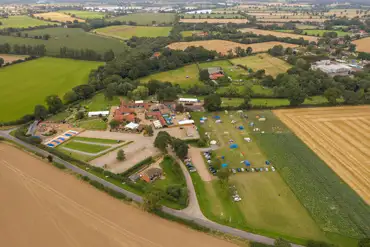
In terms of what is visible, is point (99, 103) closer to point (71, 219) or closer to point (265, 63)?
point (71, 219)

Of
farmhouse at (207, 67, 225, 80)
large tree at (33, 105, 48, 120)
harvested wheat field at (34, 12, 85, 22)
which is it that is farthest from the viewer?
harvested wheat field at (34, 12, 85, 22)

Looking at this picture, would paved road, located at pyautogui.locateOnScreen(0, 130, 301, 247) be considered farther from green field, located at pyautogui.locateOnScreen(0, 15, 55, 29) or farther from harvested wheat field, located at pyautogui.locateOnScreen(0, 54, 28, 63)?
green field, located at pyautogui.locateOnScreen(0, 15, 55, 29)

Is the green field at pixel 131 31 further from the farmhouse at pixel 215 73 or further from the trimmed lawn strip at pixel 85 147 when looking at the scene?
the trimmed lawn strip at pixel 85 147

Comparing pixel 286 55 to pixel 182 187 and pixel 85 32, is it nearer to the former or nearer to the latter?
pixel 182 187

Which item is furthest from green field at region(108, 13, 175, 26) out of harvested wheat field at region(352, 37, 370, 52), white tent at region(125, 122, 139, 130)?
white tent at region(125, 122, 139, 130)

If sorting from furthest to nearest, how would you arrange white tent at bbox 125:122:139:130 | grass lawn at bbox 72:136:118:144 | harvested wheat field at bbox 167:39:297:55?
harvested wheat field at bbox 167:39:297:55 < white tent at bbox 125:122:139:130 < grass lawn at bbox 72:136:118:144

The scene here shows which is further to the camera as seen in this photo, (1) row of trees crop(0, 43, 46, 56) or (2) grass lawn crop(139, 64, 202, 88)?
(1) row of trees crop(0, 43, 46, 56)

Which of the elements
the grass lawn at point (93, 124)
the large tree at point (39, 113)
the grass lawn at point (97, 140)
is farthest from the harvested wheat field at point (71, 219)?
the large tree at point (39, 113)

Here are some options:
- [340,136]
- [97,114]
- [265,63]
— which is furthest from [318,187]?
[265,63]
